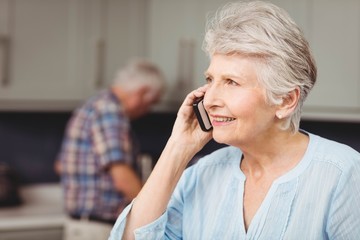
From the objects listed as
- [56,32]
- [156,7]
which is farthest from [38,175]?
[156,7]

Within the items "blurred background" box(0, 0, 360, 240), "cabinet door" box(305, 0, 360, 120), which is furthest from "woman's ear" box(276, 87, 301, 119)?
"blurred background" box(0, 0, 360, 240)

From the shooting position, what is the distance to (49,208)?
3041 mm

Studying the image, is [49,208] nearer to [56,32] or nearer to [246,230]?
[56,32]

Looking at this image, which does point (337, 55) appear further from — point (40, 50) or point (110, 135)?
point (40, 50)

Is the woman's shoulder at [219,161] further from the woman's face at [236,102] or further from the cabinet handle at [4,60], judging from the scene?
the cabinet handle at [4,60]

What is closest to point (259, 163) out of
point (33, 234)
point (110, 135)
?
point (110, 135)

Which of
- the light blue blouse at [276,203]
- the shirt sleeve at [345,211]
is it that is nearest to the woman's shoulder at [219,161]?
the light blue blouse at [276,203]

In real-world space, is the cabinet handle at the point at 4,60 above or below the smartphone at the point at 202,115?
below

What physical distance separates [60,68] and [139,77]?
50cm

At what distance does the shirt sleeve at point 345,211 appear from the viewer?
1.18 m

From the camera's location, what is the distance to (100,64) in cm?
308

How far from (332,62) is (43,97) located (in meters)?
1.38

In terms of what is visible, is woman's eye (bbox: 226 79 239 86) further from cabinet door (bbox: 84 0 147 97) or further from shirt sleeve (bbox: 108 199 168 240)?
cabinet door (bbox: 84 0 147 97)

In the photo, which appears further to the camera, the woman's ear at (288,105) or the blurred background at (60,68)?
the blurred background at (60,68)
